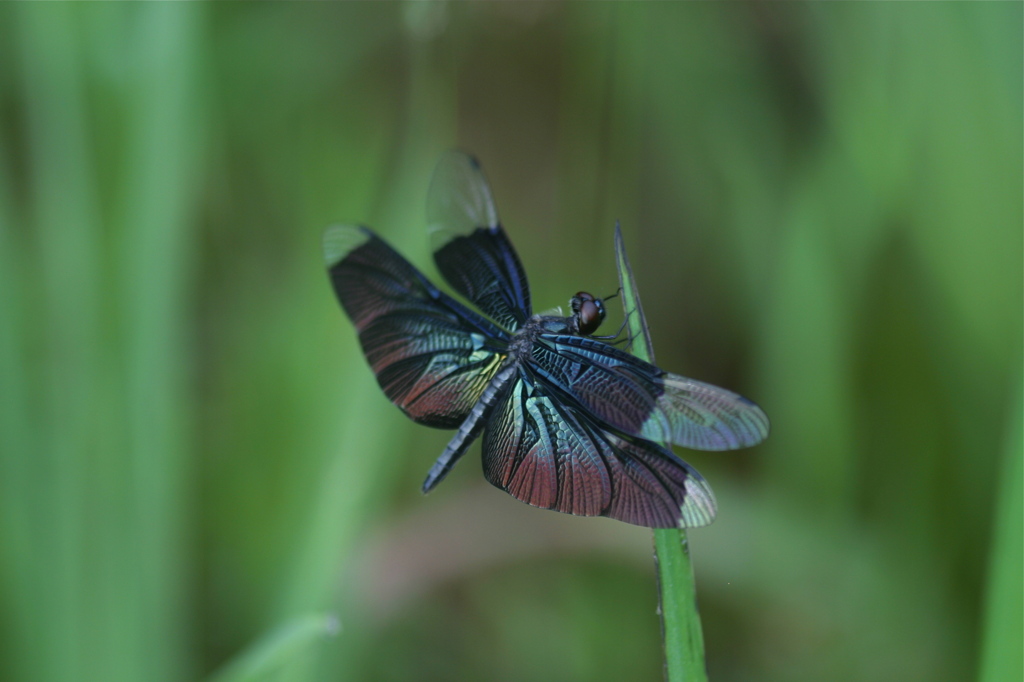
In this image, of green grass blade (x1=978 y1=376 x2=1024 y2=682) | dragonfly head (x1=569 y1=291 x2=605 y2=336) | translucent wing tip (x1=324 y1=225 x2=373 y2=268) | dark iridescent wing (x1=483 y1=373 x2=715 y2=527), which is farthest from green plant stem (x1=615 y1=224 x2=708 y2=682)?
translucent wing tip (x1=324 y1=225 x2=373 y2=268)

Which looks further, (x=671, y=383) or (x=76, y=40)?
(x=76, y=40)

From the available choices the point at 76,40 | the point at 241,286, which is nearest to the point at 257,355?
the point at 241,286

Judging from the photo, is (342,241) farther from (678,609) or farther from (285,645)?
(678,609)

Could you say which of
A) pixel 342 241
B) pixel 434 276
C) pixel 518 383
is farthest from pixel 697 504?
pixel 434 276

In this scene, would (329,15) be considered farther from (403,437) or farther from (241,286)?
(403,437)

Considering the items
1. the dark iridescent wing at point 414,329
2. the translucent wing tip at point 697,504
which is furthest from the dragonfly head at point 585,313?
the translucent wing tip at point 697,504

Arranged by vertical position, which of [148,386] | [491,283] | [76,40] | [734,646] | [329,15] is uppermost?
[329,15]
